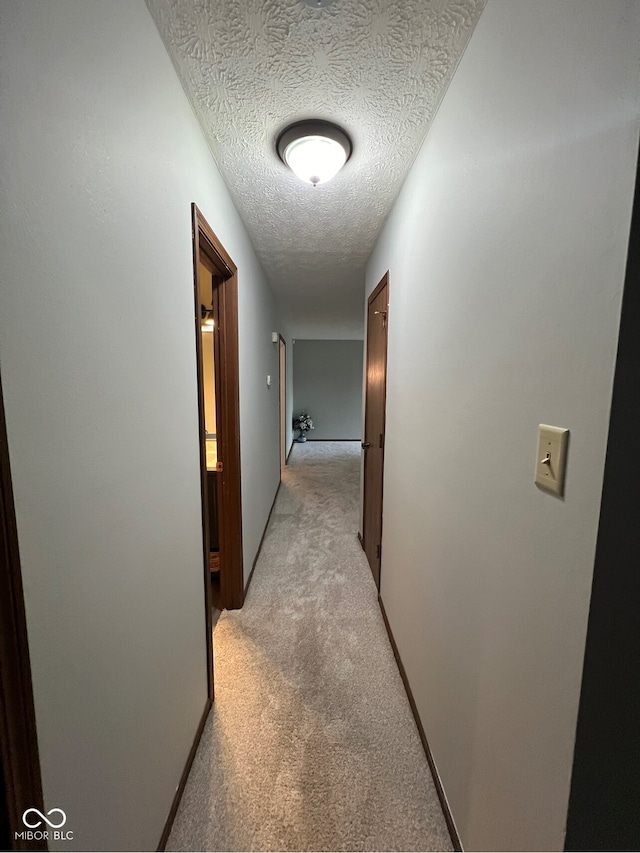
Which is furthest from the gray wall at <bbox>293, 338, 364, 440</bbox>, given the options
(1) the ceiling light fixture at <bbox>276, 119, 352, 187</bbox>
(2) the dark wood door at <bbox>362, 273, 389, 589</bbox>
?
(1) the ceiling light fixture at <bbox>276, 119, 352, 187</bbox>

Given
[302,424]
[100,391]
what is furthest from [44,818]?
[302,424]

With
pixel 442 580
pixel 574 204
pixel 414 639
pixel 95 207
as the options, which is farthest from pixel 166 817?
pixel 574 204

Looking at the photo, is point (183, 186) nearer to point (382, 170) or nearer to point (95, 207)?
point (95, 207)

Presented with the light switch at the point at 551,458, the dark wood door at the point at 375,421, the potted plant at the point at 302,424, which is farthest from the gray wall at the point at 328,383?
the light switch at the point at 551,458

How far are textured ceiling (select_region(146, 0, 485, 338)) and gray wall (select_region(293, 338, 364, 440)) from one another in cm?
583

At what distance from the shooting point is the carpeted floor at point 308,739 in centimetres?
105

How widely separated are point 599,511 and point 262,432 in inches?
105

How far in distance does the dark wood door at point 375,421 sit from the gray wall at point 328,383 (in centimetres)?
509

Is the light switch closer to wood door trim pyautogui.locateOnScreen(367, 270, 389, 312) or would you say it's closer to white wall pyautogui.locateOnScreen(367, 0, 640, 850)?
white wall pyautogui.locateOnScreen(367, 0, 640, 850)

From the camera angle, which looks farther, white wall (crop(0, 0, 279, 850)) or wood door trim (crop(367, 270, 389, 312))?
wood door trim (crop(367, 270, 389, 312))

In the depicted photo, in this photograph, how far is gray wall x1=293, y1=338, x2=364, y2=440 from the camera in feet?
25.5

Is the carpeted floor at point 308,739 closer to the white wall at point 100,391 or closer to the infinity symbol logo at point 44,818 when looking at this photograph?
the white wall at point 100,391

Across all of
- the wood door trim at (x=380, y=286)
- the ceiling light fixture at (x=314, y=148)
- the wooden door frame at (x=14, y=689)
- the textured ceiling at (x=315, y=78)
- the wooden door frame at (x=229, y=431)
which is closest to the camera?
the wooden door frame at (x=14, y=689)

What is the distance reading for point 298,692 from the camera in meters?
1.53
